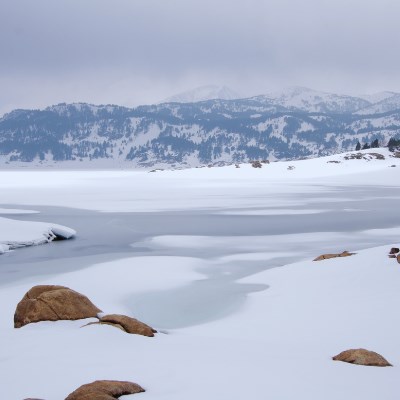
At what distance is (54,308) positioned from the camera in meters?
10.9

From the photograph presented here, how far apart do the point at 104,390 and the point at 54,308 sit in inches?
169

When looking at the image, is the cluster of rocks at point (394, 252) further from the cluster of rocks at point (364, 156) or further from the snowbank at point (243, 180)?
the cluster of rocks at point (364, 156)

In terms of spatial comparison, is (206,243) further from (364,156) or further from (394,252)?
(364,156)

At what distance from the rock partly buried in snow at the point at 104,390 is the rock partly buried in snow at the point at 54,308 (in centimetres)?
385

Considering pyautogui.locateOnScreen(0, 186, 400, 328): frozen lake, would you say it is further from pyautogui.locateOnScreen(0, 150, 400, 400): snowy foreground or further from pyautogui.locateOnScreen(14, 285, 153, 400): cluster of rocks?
pyautogui.locateOnScreen(14, 285, 153, 400): cluster of rocks

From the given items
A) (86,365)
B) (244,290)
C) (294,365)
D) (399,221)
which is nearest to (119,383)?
(86,365)

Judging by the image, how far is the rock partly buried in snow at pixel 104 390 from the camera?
675 centimetres

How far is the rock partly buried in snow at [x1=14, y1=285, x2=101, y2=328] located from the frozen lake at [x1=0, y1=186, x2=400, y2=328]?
2.28 meters

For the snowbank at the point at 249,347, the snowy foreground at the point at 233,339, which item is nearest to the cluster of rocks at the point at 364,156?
the snowy foreground at the point at 233,339

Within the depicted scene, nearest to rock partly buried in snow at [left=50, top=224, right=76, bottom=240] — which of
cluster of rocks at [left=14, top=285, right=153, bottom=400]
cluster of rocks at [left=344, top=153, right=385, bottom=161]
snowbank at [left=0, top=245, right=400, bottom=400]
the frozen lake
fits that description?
the frozen lake

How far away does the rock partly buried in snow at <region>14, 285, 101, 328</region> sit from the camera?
35.3 feet

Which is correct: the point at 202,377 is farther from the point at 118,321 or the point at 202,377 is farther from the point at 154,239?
the point at 154,239

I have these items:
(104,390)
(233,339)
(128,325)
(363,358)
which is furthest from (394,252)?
(104,390)

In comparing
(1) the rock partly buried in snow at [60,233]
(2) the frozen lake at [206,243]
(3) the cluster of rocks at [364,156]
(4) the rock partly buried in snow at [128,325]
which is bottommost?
(2) the frozen lake at [206,243]
